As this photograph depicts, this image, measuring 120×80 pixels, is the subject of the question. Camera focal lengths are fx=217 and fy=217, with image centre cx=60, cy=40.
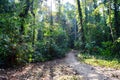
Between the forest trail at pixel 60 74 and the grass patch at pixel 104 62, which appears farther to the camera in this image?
the grass patch at pixel 104 62

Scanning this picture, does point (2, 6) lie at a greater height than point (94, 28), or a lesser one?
greater

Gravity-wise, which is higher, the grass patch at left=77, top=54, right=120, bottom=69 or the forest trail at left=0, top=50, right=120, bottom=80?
the forest trail at left=0, top=50, right=120, bottom=80

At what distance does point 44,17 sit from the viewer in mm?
57188

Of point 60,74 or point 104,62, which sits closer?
point 60,74

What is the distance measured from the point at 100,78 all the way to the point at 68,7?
74796 mm

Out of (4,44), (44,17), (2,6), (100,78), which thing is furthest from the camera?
(44,17)

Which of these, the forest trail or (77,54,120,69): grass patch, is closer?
the forest trail

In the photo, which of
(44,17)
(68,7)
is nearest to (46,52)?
(44,17)

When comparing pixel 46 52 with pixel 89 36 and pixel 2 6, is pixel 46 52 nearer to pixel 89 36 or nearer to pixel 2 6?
pixel 2 6

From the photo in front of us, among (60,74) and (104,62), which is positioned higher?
(60,74)

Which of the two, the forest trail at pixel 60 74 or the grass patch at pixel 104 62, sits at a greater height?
the forest trail at pixel 60 74

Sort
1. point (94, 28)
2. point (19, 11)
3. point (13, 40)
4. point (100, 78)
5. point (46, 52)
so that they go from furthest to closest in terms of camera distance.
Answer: point (94, 28)
point (46, 52)
point (19, 11)
point (13, 40)
point (100, 78)

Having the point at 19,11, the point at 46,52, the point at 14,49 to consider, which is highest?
the point at 19,11

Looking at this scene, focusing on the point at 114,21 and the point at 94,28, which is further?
the point at 94,28
